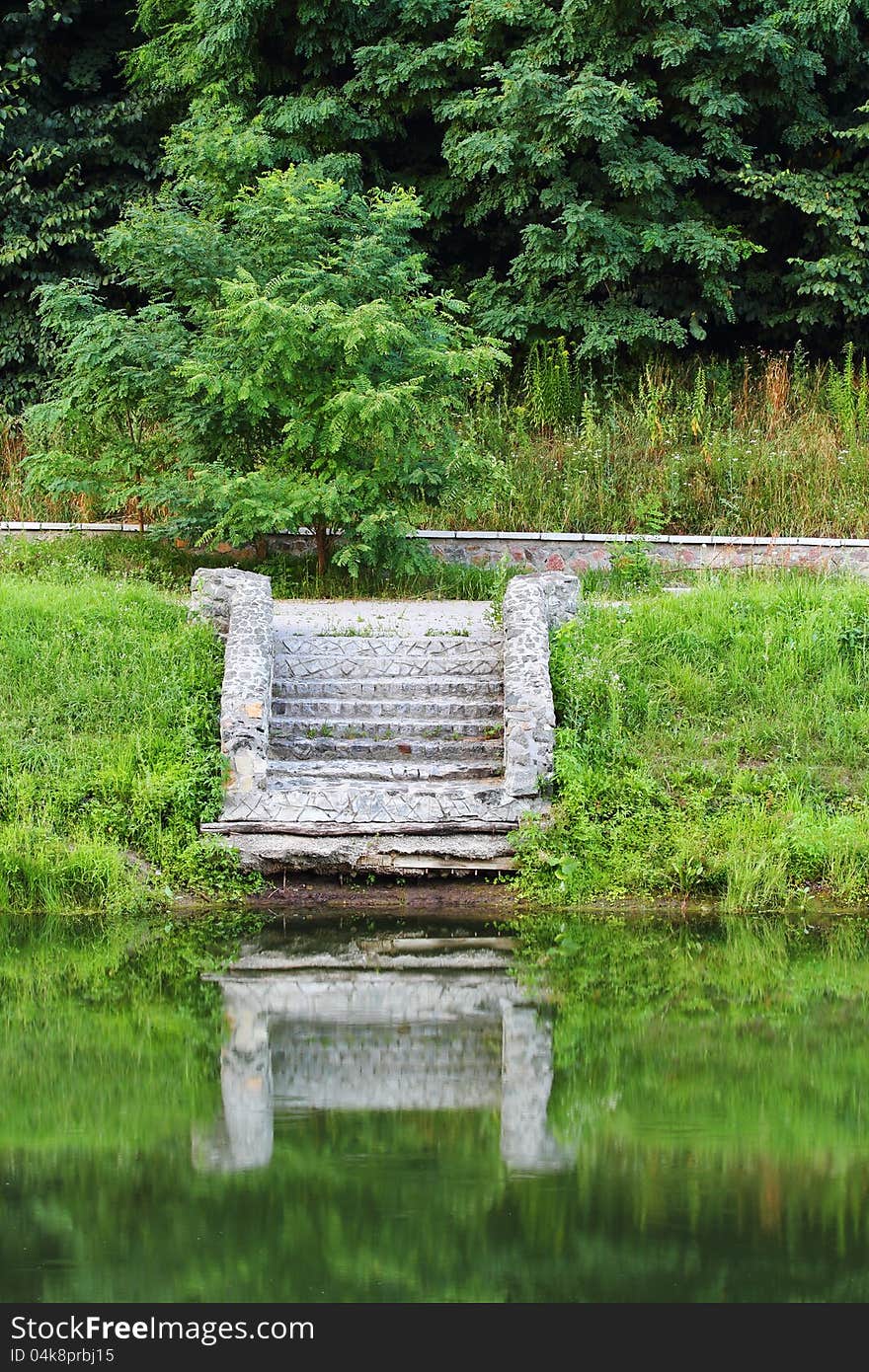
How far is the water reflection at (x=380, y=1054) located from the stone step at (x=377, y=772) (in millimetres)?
2524

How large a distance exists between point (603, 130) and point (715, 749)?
9.06m

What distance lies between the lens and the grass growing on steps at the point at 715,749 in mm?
10023

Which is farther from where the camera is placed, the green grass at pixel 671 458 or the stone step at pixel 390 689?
the green grass at pixel 671 458

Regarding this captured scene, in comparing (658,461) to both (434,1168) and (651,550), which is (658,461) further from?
(434,1168)

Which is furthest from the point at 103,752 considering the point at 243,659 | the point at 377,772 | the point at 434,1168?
the point at 434,1168

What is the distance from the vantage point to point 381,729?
1130cm

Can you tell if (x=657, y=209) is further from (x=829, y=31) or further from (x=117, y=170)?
(x=117, y=170)

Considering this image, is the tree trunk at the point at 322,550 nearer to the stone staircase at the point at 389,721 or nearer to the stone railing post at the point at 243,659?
the stone railing post at the point at 243,659

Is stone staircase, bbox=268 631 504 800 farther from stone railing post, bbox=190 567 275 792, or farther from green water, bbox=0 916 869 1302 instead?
green water, bbox=0 916 869 1302

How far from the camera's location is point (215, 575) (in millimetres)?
12289

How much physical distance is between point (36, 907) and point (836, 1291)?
239 inches

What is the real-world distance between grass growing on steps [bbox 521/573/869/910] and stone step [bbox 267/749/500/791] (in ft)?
2.05

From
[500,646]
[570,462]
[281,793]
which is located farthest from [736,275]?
[281,793]

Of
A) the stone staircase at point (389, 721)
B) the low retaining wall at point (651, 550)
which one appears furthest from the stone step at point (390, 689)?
the low retaining wall at point (651, 550)
